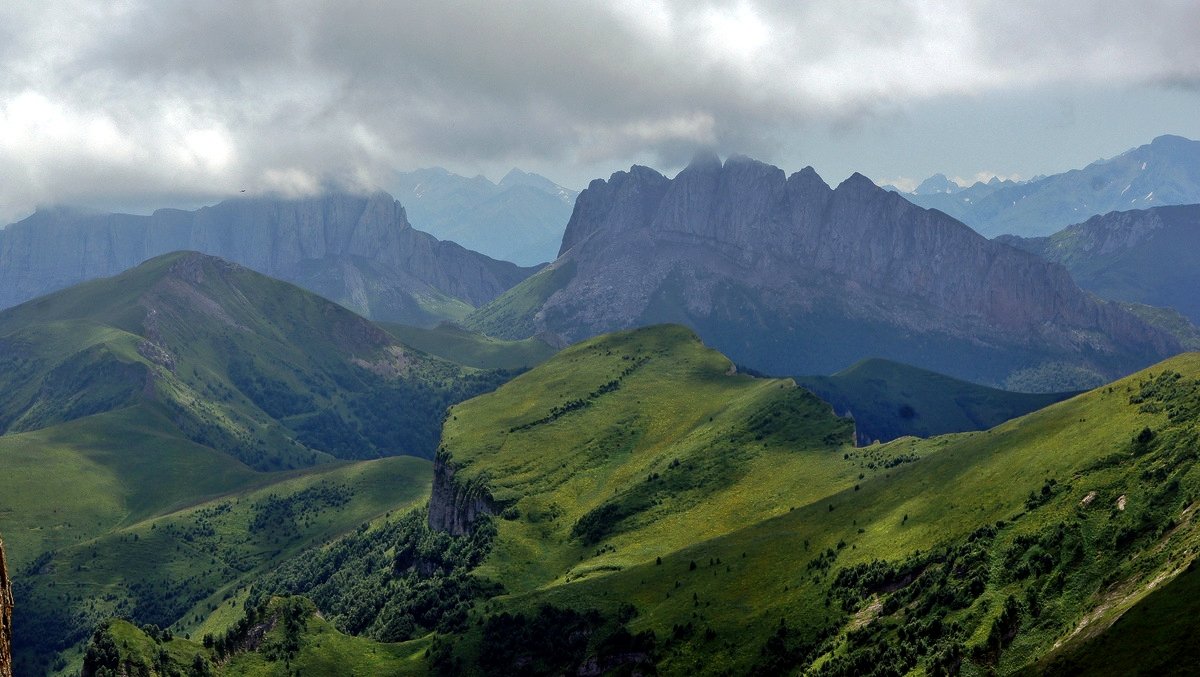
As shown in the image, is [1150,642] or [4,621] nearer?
[4,621]

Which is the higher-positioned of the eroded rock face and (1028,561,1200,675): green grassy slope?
the eroded rock face

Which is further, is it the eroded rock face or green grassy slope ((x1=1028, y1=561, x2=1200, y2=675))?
green grassy slope ((x1=1028, y1=561, x2=1200, y2=675))

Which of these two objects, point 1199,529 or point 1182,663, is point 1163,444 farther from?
point 1182,663

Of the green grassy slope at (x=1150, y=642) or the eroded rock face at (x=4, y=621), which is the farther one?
the green grassy slope at (x=1150, y=642)

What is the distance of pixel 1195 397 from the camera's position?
182875 mm

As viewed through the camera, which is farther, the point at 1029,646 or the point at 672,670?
the point at 672,670

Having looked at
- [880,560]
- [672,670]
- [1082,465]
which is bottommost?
[672,670]

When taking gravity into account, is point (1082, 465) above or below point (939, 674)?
above

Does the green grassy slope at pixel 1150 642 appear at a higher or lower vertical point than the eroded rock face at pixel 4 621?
lower

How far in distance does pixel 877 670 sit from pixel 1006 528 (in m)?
38.8

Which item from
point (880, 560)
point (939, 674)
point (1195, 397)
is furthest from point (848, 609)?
point (1195, 397)

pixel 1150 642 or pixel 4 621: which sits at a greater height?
pixel 4 621

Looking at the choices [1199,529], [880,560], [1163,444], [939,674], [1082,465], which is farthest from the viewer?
[880,560]

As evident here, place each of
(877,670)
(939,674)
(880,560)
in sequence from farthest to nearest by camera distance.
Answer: (880,560) < (877,670) < (939,674)
